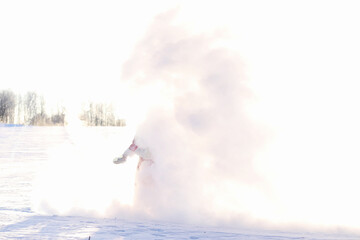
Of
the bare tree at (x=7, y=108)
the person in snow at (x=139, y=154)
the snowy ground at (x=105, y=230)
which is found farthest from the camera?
the bare tree at (x=7, y=108)

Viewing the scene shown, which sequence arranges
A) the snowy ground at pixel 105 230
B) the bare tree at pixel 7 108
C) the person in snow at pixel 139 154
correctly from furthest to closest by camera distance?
the bare tree at pixel 7 108
the person in snow at pixel 139 154
the snowy ground at pixel 105 230

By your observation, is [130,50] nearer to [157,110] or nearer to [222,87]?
[157,110]

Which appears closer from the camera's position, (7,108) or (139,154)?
(139,154)

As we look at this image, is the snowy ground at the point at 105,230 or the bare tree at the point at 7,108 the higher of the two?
the bare tree at the point at 7,108

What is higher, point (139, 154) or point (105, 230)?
point (139, 154)

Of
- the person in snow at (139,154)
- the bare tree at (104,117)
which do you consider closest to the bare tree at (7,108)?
the bare tree at (104,117)

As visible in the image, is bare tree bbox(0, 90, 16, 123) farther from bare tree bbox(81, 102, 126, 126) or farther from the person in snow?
the person in snow

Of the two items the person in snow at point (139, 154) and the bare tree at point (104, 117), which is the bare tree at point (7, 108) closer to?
the bare tree at point (104, 117)

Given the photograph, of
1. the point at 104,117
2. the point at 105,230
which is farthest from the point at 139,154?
the point at 104,117

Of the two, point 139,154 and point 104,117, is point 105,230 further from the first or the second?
point 104,117

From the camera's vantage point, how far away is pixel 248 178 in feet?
22.0

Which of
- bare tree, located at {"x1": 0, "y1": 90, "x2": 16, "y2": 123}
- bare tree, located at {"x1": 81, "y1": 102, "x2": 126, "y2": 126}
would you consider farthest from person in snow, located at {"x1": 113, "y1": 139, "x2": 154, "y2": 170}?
bare tree, located at {"x1": 0, "y1": 90, "x2": 16, "y2": 123}

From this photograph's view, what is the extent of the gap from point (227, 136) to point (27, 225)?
11.1ft

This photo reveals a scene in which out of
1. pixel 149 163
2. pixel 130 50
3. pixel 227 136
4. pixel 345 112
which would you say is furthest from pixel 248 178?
pixel 130 50
